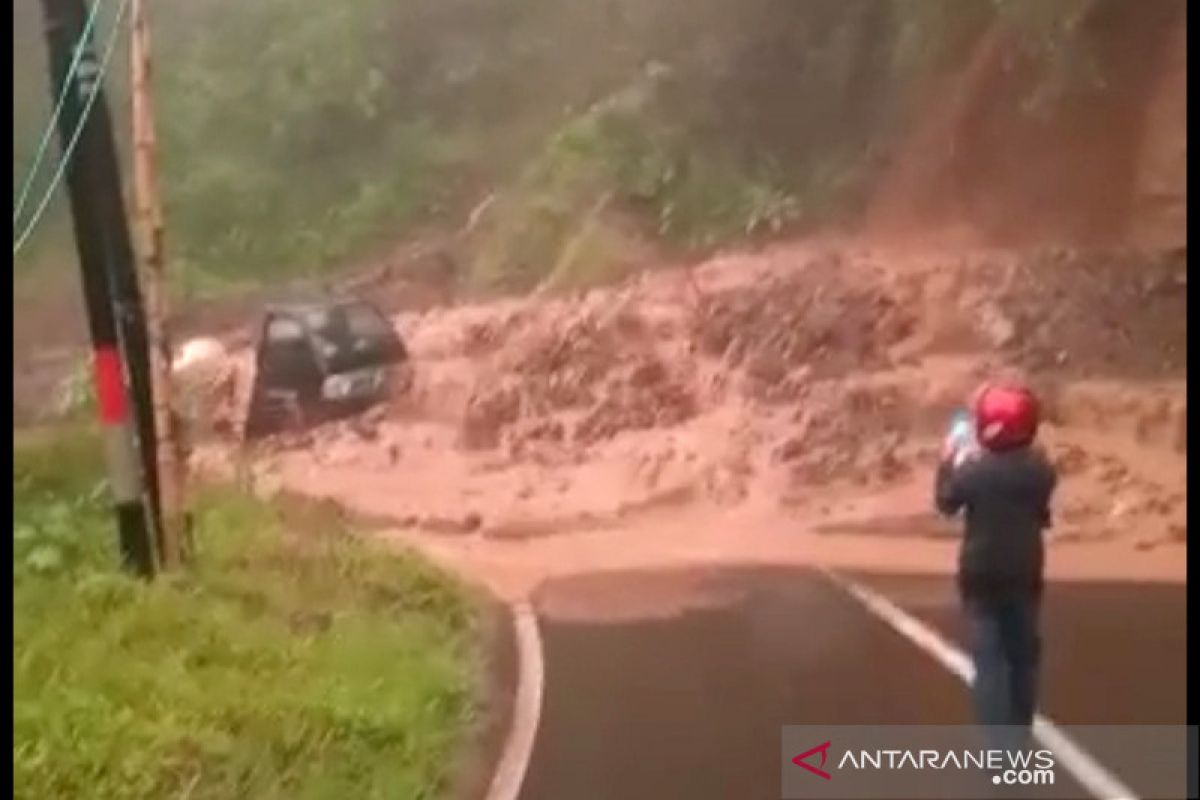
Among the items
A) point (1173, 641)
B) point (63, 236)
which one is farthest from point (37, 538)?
point (1173, 641)

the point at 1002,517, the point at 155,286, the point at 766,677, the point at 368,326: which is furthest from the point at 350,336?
the point at 1002,517

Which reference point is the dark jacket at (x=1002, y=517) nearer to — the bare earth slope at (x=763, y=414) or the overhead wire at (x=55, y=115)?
the bare earth slope at (x=763, y=414)

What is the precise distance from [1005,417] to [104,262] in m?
0.73

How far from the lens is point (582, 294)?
59.9 inches

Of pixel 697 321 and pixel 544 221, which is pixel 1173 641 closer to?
pixel 697 321

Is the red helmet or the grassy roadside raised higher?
the red helmet

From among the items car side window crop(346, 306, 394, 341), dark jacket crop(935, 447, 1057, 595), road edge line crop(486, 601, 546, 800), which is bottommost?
road edge line crop(486, 601, 546, 800)

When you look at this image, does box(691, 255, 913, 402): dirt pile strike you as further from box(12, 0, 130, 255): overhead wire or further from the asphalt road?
box(12, 0, 130, 255): overhead wire

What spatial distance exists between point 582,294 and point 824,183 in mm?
215

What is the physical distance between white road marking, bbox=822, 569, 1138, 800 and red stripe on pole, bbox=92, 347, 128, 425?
0.59m

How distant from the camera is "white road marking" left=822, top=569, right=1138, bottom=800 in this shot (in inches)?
55.7

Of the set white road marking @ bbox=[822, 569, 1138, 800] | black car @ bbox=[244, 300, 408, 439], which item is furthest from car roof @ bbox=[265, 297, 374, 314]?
white road marking @ bbox=[822, 569, 1138, 800]

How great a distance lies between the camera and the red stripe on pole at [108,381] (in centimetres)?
153

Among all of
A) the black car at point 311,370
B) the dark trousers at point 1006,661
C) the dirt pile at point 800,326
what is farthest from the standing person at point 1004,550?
the black car at point 311,370
